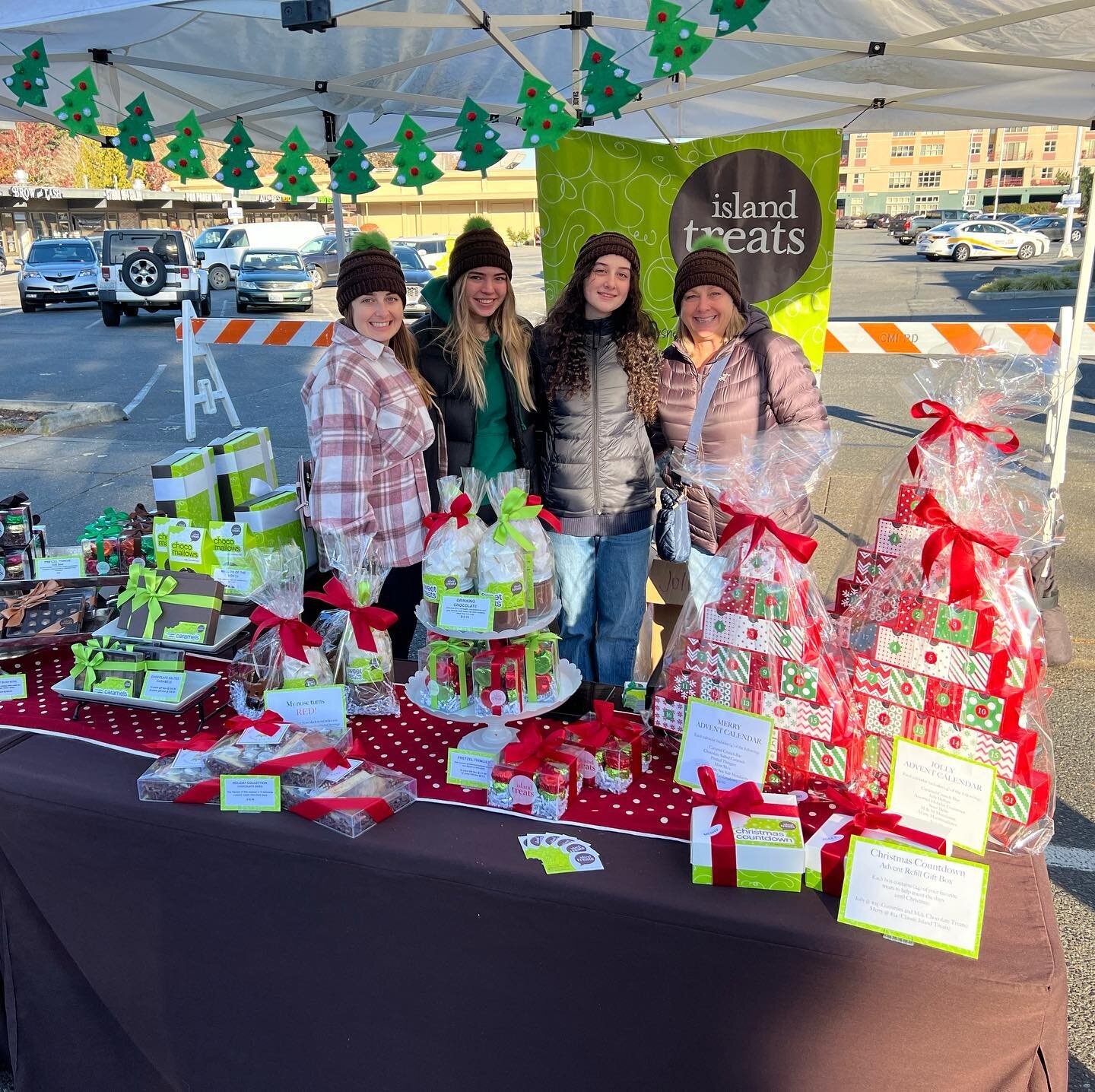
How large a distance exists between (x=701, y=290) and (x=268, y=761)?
2107 millimetres

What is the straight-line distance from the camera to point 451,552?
1873 mm

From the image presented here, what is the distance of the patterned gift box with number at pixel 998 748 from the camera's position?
157 cm

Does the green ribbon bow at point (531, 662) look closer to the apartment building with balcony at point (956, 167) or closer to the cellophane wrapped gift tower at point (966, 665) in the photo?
the cellophane wrapped gift tower at point (966, 665)

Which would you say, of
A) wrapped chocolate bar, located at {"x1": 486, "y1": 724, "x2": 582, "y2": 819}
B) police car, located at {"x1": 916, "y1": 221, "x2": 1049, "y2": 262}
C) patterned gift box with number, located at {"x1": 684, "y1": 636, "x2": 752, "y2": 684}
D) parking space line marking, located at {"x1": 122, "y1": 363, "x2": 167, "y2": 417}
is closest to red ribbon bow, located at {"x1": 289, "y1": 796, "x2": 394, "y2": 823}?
wrapped chocolate bar, located at {"x1": 486, "y1": 724, "x2": 582, "y2": 819}

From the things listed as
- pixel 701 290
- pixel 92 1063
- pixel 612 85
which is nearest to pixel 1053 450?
pixel 701 290

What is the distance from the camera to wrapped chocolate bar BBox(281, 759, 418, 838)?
5.51ft

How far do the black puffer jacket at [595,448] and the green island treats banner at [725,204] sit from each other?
2512mm

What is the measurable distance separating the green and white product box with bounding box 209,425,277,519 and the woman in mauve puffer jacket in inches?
57.9

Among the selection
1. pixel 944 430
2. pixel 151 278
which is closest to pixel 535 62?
pixel 944 430

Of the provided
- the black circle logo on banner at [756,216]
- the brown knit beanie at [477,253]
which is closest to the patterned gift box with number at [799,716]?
the brown knit beanie at [477,253]

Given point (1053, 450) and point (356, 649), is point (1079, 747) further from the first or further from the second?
point (356, 649)

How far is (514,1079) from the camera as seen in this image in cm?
163

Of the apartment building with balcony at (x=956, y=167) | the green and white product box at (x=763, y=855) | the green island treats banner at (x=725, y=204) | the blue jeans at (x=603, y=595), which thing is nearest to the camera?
the green and white product box at (x=763, y=855)

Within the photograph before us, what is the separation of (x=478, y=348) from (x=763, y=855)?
2007 mm
